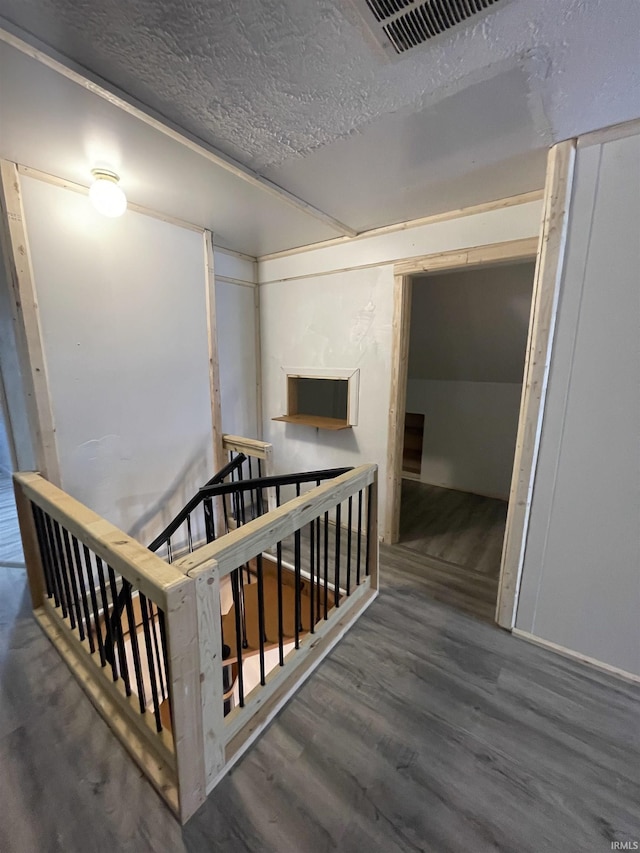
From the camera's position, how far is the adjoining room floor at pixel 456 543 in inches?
92.1

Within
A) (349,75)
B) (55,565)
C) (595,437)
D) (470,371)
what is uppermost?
(349,75)

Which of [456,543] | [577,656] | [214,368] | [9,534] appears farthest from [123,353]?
[577,656]

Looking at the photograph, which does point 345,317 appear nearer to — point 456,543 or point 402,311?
point 402,311

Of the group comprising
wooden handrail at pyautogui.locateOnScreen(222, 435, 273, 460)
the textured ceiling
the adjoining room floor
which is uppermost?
the textured ceiling

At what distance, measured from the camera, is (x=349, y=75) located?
118cm

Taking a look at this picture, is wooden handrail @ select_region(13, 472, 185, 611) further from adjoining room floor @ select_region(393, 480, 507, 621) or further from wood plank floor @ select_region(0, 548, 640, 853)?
adjoining room floor @ select_region(393, 480, 507, 621)

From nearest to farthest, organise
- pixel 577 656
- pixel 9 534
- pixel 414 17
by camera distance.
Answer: pixel 414 17 → pixel 577 656 → pixel 9 534

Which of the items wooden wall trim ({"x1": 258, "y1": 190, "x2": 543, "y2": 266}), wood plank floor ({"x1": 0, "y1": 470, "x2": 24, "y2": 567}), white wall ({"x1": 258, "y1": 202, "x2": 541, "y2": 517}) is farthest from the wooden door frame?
wood plank floor ({"x1": 0, "y1": 470, "x2": 24, "y2": 567})

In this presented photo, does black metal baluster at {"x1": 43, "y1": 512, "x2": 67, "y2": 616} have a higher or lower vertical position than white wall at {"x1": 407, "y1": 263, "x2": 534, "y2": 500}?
lower

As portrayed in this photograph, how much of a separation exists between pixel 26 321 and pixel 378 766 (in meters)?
2.81

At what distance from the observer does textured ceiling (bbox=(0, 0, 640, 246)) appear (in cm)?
97

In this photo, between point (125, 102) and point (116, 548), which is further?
point (125, 102)

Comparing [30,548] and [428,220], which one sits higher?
[428,220]

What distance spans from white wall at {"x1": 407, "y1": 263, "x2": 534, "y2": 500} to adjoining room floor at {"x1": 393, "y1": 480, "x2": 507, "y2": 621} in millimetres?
420
